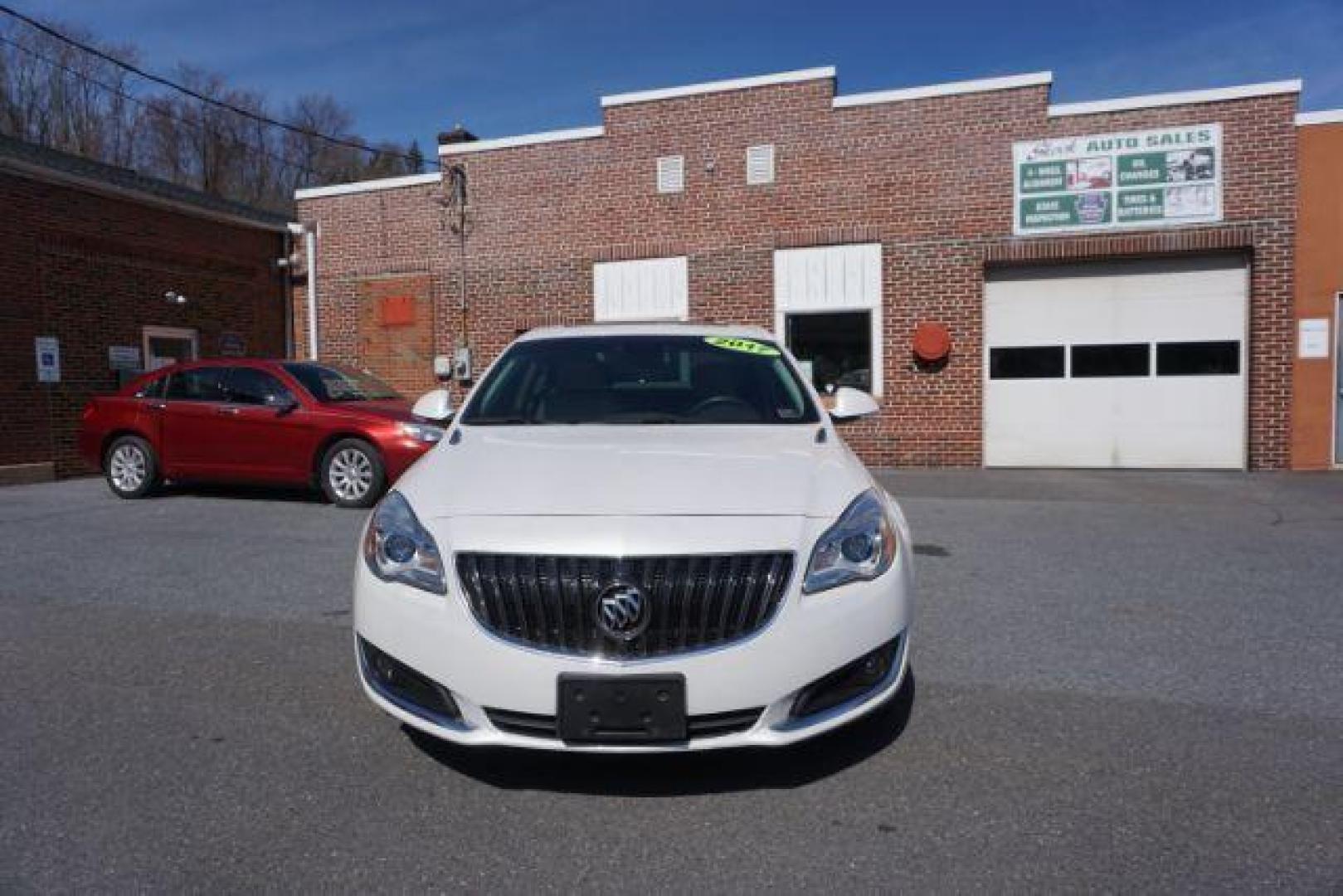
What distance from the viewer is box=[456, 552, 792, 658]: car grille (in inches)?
103

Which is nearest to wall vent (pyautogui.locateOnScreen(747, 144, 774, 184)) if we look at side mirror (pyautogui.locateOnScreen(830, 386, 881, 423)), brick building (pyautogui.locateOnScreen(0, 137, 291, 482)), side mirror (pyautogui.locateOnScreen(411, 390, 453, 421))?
brick building (pyautogui.locateOnScreen(0, 137, 291, 482))

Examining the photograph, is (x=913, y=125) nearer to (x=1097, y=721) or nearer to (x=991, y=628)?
(x=991, y=628)

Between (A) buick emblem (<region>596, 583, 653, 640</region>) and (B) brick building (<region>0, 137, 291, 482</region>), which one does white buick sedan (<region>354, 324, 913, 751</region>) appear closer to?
(A) buick emblem (<region>596, 583, 653, 640</region>)

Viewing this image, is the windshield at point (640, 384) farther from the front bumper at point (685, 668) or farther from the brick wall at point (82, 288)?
the brick wall at point (82, 288)

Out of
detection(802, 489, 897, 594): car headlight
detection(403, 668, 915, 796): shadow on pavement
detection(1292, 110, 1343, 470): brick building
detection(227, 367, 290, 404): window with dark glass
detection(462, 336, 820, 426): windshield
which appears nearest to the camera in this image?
detection(802, 489, 897, 594): car headlight

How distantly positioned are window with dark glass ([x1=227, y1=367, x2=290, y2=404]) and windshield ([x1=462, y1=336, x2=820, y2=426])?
5690mm

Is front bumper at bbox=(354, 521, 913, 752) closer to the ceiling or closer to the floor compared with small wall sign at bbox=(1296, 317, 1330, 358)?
closer to the floor

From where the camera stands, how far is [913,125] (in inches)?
488

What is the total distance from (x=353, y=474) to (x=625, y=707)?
7094 mm

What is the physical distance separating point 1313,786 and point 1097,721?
0.70 m

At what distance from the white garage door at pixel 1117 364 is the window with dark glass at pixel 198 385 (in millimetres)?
9335

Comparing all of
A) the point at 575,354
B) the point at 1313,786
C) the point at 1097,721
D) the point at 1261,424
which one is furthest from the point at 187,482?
the point at 1261,424

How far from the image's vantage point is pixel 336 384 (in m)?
9.71

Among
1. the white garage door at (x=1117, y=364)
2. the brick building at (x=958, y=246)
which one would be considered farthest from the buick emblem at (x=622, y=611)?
the white garage door at (x=1117, y=364)
